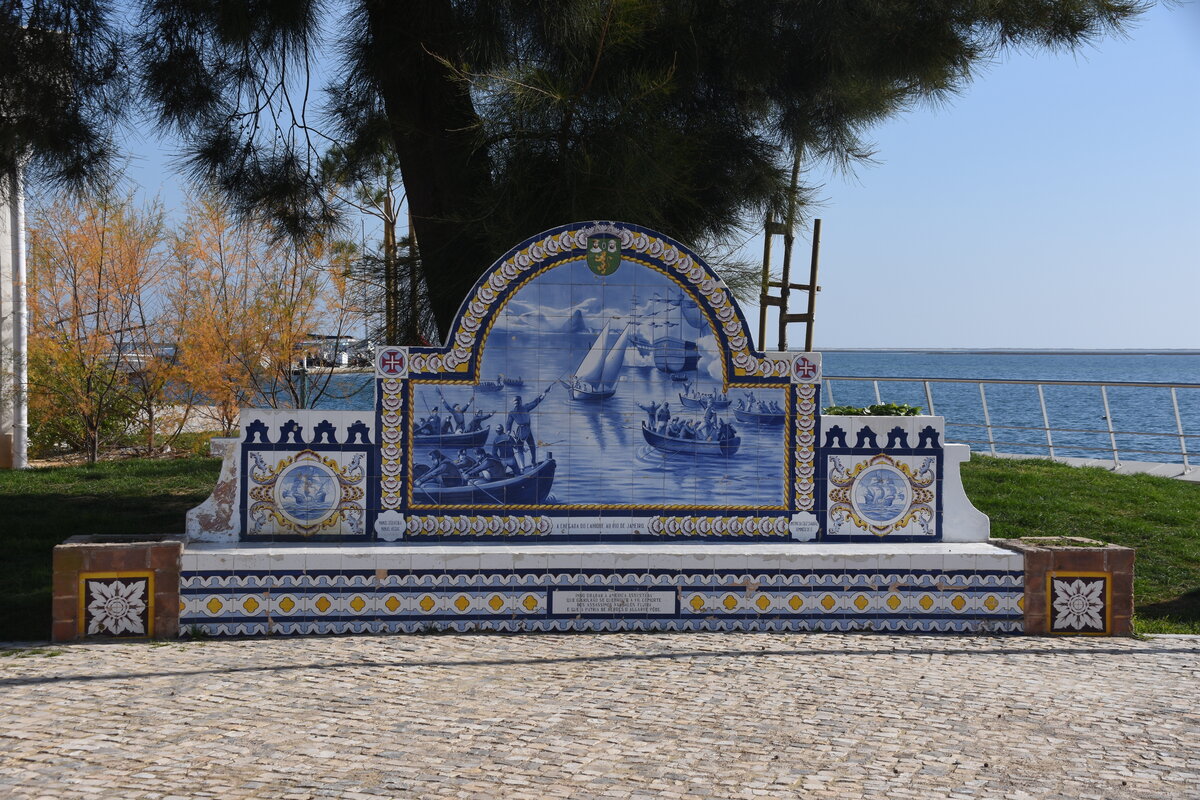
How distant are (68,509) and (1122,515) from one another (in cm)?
963

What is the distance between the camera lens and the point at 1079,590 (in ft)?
21.6

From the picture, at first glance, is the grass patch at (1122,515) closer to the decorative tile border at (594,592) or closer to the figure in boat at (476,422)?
the decorative tile border at (594,592)

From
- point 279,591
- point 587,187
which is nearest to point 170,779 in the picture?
point 279,591

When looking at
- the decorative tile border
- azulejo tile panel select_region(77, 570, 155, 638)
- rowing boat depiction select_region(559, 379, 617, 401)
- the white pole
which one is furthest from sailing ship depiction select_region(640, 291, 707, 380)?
the white pole

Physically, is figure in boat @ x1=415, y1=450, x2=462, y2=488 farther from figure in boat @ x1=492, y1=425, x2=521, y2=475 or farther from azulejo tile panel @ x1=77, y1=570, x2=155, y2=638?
azulejo tile panel @ x1=77, y1=570, x2=155, y2=638

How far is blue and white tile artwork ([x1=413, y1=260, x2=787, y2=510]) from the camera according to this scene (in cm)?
674

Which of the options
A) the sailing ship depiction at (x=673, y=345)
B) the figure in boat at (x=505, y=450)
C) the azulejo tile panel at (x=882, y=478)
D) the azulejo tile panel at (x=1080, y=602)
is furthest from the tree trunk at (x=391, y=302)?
the azulejo tile panel at (x=1080, y=602)

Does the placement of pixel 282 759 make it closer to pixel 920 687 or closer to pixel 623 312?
pixel 920 687

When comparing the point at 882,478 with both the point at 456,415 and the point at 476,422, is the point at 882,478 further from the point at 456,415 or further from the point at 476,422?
the point at 456,415

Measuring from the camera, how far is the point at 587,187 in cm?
823

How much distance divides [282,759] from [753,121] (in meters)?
7.99

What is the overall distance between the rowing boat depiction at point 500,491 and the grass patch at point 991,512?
2260 millimetres

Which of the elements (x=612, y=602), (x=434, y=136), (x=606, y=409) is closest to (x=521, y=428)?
(x=606, y=409)

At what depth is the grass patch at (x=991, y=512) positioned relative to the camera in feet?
25.2
